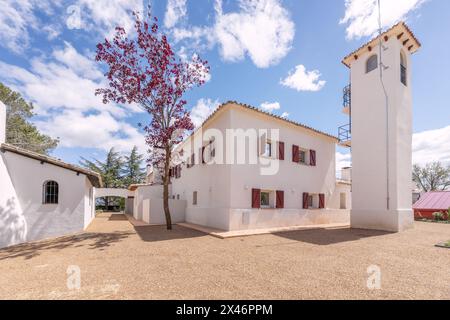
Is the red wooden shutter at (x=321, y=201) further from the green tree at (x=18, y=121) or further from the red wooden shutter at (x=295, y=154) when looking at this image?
→ the green tree at (x=18, y=121)

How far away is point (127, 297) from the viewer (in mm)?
3777

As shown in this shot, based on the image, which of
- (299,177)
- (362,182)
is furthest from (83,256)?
(362,182)

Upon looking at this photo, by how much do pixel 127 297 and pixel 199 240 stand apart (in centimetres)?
532

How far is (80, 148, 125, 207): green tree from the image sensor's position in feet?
116

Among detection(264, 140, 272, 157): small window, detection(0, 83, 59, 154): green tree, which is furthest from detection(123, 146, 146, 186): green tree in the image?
detection(264, 140, 272, 157): small window

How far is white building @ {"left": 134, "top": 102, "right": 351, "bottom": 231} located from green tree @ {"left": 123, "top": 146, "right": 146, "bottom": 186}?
2292 centimetres

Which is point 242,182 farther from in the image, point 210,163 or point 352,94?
point 352,94

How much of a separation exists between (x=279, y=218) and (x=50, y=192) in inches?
419

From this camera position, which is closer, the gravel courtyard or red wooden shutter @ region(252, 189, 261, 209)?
the gravel courtyard

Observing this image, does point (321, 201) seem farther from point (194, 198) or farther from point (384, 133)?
point (194, 198)

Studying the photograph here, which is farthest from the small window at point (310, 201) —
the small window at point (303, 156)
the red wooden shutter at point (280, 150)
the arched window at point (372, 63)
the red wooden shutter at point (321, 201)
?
the arched window at point (372, 63)

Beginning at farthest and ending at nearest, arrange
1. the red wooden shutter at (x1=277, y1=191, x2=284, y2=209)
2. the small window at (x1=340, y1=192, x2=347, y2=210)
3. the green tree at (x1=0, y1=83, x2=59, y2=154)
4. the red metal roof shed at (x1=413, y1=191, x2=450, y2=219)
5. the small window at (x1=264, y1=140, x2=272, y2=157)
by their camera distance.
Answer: the green tree at (x1=0, y1=83, x2=59, y2=154) < the red metal roof shed at (x1=413, y1=191, x2=450, y2=219) < the small window at (x1=340, y1=192, x2=347, y2=210) < the small window at (x1=264, y1=140, x2=272, y2=157) < the red wooden shutter at (x1=277, y1=191, x2=284, y2=209)

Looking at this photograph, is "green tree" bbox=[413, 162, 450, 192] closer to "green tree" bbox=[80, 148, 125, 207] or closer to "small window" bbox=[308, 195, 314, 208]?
"small window" bbox=[308, 195, 314, 208]
